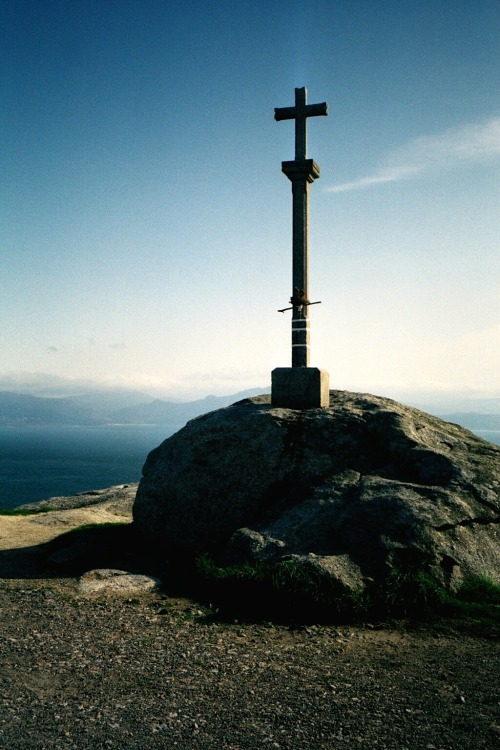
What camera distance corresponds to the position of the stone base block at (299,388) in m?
14.1

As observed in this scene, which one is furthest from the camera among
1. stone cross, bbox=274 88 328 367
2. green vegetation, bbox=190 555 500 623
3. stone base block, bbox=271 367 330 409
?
stone cross, bbox=274 88 328 367

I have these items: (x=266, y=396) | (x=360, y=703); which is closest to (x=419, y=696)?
(x=360, y=703)

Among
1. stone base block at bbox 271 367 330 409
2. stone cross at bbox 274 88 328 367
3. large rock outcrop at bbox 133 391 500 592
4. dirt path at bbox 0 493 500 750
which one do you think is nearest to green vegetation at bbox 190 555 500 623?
large rock outcrop at bbox 133 391 500 592

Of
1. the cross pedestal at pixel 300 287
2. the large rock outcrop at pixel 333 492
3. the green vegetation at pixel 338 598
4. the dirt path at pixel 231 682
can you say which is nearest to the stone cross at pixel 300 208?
the cross pedestal at pixel 300 287

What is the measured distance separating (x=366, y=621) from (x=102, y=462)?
18550 centimetres

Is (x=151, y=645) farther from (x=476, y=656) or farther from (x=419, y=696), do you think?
(x=476, y=656)

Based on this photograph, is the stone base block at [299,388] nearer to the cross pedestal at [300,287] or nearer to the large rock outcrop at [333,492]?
the cross pedestal at [300,287]

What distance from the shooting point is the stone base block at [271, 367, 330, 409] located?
46.2 feet

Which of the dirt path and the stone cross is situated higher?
the stone cross

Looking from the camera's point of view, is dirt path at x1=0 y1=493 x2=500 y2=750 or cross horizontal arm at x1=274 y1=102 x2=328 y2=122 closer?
dirt path at x1=0 y1=493 x2=500 y2=750

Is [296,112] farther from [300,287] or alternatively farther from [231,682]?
[231,682]

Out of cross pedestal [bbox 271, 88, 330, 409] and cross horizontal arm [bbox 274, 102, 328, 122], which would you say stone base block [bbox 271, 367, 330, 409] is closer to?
cross pedestal [bbox 271, 88, 330, 409]

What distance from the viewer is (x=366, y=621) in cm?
852

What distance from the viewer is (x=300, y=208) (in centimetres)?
1502
